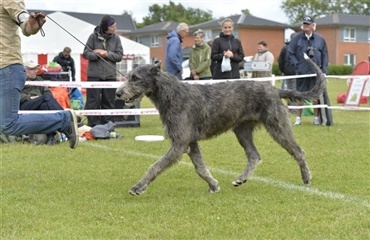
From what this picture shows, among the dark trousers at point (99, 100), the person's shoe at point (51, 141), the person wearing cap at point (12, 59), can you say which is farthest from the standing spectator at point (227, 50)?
the person wearing cap at point (12, 59)

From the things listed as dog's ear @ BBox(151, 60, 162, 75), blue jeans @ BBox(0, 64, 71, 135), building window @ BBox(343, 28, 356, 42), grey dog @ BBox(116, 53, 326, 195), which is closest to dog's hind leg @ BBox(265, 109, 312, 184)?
grey dog @ BBox(116, 53, 326, 195)

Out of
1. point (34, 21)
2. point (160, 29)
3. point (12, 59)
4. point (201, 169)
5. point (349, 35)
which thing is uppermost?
point (160, 29)

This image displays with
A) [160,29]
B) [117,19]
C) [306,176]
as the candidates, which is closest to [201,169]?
[306,176]

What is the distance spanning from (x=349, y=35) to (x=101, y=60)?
214 feet

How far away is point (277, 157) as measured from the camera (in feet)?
27.7

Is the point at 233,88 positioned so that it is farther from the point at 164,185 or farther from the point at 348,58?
the point at 348,58

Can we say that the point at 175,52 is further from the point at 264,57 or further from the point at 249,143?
the point at 249,143

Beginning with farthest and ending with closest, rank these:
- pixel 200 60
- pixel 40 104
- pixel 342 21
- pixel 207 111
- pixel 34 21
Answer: pixel 342 21, pixel 200 60, pixel 40 104, pixel 207 111, pixel 34 21

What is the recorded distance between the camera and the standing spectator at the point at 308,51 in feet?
41.4

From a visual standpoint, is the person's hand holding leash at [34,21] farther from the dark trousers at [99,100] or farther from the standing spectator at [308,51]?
the standing spectator at [308,51]

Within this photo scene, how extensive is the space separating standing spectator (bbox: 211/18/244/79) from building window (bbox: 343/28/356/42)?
2445 inches

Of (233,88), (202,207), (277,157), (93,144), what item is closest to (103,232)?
(202,207)

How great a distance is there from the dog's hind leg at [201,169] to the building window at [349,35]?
69.0 meters

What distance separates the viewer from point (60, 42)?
27.5m
